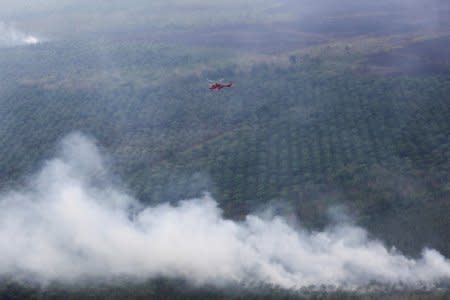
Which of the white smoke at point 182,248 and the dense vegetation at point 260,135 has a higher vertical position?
the dense vegetation at point 260,135

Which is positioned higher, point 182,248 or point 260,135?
point 260,135

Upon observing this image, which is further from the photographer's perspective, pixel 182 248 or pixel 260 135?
pixel 260 135

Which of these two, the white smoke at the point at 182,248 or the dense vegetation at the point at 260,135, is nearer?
the white smoke at the point at 182,248

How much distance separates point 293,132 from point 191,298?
41.7m

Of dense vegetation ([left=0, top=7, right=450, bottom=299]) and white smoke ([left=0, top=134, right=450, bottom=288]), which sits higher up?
dense vegetation ([left=0, top=7, right=450, bottom=299])

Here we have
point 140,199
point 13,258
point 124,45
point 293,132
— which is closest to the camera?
Answer: point 13,258

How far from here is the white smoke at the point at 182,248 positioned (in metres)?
53.2

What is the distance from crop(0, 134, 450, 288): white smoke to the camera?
174 feet

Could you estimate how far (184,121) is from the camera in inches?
3816

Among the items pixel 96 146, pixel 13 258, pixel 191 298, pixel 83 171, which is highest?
pixel 96 146

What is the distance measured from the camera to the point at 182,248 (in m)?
58.1

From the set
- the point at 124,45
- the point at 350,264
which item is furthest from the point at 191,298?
the point at 124,45

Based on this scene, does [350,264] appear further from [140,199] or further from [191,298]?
[140,199]

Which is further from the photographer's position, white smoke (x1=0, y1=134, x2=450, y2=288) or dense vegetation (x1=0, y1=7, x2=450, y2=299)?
dense vegetation (x1=0, y1=7, x2=450, y2=299)
